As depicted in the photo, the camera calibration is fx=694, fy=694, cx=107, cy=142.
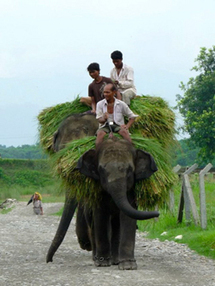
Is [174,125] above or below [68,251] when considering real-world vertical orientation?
above

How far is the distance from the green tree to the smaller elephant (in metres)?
32.5

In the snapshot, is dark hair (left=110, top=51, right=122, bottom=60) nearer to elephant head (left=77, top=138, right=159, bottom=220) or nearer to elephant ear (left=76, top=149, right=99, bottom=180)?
elephant head (left=77, top=138, right=159, bottom=220)

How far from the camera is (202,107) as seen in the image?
46406 mm

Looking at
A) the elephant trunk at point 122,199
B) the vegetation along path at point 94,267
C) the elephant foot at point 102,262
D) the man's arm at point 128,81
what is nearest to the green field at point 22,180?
the vegetation along path at point 94,267

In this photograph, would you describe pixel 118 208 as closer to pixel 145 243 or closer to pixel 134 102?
pixel 134 102

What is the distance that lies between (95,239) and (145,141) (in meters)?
1.75

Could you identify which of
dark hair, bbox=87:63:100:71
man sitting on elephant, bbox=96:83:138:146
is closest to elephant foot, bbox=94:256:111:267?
man sitting on elephant, bbox=96:83:138:146

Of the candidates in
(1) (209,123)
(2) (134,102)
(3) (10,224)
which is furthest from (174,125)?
(1) (209,123)

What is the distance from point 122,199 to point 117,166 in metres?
0.52

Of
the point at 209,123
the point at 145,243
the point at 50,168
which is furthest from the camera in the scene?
the point at 209,123

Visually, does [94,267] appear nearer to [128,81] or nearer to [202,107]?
[128,81]

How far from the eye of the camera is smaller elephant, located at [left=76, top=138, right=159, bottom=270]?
985 centimetres

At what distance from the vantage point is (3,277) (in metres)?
9.72

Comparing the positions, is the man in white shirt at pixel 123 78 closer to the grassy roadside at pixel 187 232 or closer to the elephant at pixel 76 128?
the elephant at pixel 76 128
